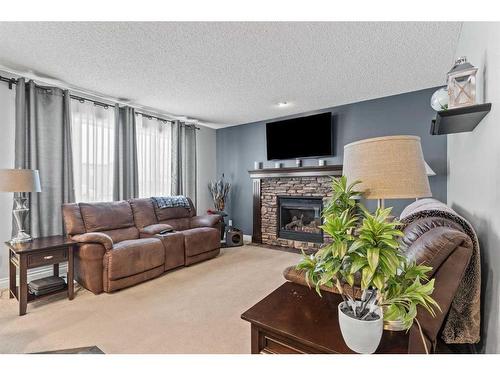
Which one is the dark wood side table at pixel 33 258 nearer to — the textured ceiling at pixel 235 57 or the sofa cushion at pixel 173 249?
the sofa cushion at pixel 173 249

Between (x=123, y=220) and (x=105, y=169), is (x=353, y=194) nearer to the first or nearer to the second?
(x=123, y=220)

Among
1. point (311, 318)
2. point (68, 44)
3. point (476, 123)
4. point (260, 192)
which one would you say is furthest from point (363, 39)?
point (260, 192)

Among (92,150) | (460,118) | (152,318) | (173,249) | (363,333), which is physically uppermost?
(92,150)

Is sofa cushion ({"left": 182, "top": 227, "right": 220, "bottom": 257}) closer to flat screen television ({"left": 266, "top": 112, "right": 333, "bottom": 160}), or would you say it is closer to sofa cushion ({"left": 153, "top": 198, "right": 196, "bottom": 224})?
sofa cushion ({"left": 153, "top": 198, "right": 196, "bottom": 224})

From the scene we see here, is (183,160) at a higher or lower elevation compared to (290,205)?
higher

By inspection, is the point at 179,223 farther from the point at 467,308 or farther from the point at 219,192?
the point at 467,308

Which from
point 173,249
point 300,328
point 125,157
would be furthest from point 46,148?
point 300,328

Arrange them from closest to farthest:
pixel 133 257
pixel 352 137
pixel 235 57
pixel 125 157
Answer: pixel 235 57
pixel 133 257
pixel 125 157
pixel 352 137

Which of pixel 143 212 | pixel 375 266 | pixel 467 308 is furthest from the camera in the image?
pixel 143 212

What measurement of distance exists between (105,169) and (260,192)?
276 centimetres

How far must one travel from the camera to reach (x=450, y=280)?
985 millimetres

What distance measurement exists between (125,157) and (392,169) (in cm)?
397

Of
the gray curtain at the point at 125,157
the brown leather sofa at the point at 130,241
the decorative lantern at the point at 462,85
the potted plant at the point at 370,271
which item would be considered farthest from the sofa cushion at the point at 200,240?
the decorative lantern at the point at 462,85
